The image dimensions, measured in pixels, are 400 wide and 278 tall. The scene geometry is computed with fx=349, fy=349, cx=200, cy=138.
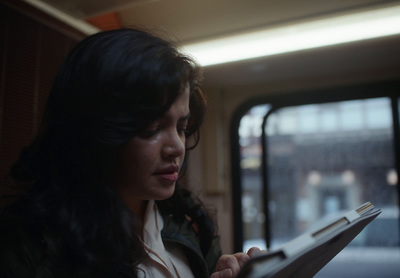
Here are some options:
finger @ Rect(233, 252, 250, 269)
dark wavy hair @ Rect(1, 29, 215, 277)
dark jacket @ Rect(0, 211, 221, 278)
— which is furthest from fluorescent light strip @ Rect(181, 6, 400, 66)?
dark jacket @ Rect(0, 211, 221, 278)

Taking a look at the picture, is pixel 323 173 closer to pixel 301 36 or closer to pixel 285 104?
pixel 285 104

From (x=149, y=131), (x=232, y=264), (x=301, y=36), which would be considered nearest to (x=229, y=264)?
(x=232, y=264)

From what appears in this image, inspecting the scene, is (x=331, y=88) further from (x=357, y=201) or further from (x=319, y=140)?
(x=357, y=201)

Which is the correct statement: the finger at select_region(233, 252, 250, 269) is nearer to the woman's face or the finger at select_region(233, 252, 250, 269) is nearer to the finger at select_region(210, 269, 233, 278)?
the finger at select_region(210, 269, 233, 278)

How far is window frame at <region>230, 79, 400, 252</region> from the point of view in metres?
3.44

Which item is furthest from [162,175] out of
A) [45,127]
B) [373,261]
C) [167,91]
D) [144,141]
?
[373,261]

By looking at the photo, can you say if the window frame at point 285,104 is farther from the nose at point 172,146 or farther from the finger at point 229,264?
the nose at point 172,146

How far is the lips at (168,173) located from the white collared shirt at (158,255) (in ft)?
0.72

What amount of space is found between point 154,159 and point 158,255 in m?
0.32

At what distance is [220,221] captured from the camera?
12.8 feet

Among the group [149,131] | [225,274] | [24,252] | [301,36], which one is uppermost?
[301,36]

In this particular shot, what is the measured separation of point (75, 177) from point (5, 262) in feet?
0.86

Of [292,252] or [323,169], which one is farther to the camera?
[323,169]

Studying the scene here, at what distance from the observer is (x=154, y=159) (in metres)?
0.92
